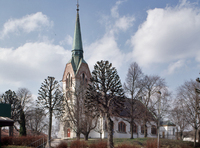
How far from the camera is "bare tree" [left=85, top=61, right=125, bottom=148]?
2309 cm

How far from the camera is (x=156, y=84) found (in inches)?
1511

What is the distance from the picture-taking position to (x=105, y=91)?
23.5 m

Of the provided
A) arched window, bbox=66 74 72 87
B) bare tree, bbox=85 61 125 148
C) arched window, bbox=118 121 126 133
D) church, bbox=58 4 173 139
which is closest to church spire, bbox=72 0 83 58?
church, bbox=58 4 173 139

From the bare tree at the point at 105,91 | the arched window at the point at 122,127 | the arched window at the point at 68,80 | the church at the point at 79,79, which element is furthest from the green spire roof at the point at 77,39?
the bare tree at the point at 105,91

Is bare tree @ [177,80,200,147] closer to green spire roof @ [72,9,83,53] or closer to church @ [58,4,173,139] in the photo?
church @ [58,4,173,139]

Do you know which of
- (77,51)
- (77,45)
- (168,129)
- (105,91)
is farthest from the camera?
(168,129)

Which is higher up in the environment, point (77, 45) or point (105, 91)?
point (77, 45)

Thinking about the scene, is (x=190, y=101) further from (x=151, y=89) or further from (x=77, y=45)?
(x=77, y=45)

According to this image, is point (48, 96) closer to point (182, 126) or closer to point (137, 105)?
point (137, 105)

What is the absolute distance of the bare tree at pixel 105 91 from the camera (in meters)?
23.1

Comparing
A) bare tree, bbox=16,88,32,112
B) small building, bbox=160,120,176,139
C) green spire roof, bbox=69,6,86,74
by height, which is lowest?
small building, bbox=160,120,176,139

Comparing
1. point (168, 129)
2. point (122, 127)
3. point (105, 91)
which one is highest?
point (105, 91)

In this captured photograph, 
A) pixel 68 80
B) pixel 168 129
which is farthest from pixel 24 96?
pixel 168 129

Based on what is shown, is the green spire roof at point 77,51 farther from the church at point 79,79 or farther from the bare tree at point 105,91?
the bare tree at point 105,91
